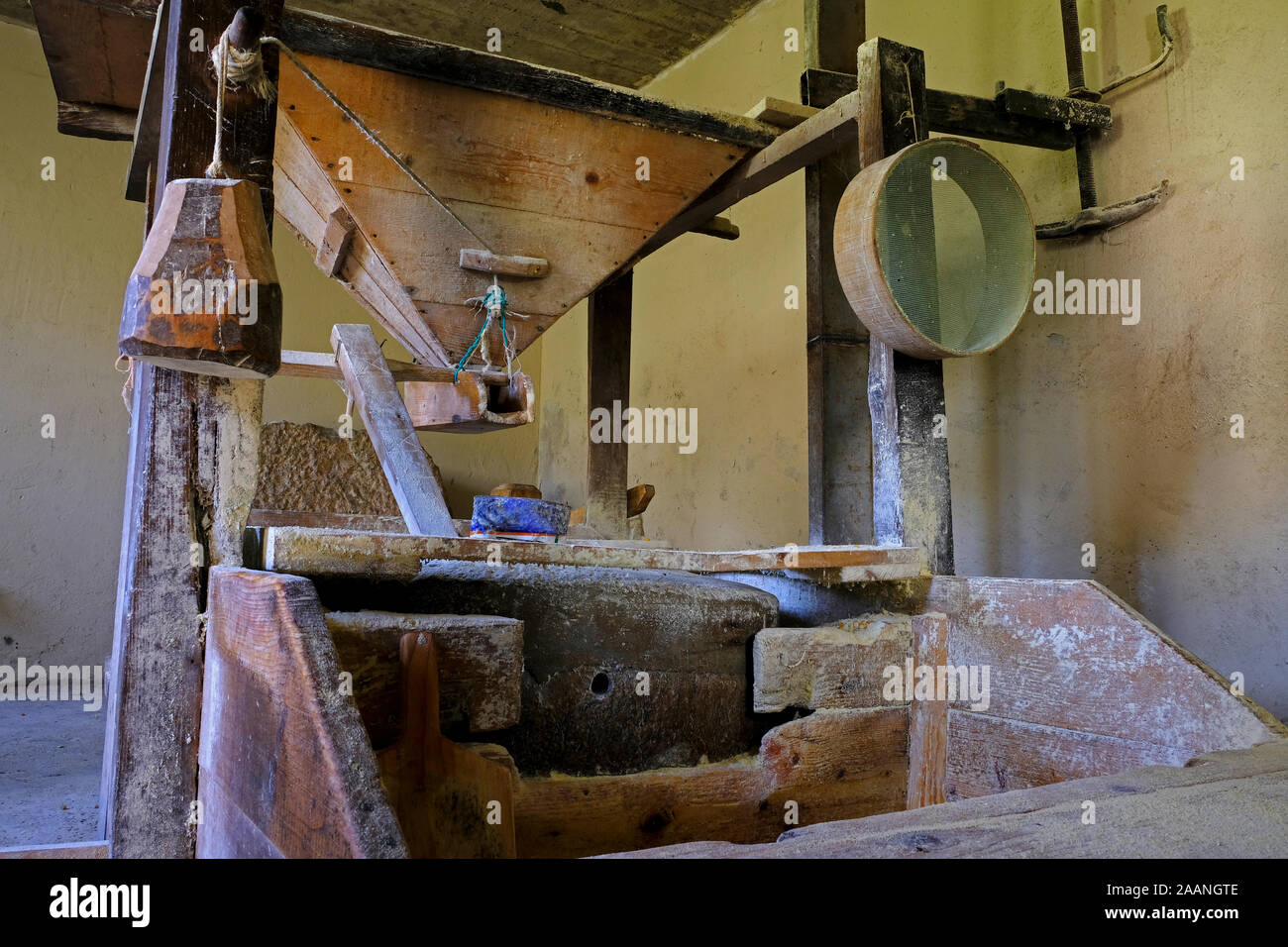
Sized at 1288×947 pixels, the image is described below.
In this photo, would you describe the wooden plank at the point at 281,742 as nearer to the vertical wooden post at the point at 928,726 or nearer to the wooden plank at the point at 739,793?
the wooden plank at the point at 739,793

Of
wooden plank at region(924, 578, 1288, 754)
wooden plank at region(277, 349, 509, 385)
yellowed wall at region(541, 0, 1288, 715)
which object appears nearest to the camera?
wooden plank at region(924, 578, 1288, 754)

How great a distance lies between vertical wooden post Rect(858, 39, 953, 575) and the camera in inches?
84.0

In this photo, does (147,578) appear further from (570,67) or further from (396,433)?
(570,67)

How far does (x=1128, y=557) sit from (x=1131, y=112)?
168 cm

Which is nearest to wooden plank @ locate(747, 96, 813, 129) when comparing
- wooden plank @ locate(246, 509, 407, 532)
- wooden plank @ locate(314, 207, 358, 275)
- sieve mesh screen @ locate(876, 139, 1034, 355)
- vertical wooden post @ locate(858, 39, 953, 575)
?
vertical wooden post @ locate(858, 39, 953, 575)

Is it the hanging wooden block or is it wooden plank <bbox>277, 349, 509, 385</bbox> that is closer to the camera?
the hanging wooden block

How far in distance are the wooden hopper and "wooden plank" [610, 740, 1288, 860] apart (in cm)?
182

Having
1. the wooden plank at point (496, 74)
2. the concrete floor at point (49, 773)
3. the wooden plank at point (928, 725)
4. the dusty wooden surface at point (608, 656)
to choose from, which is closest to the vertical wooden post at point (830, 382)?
the wooden plank at point (496, 74)

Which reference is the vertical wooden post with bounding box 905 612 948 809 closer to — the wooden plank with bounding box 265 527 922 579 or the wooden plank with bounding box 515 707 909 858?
the wooden plank with bounding box 515 707 909 858

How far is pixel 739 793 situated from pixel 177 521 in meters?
1.14

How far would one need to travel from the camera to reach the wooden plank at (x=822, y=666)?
6.09 ft

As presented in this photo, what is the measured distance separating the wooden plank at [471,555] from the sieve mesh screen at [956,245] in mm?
579

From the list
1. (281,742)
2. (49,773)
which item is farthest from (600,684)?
(49,773)

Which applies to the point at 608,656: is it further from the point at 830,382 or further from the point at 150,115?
the point at 150,115
